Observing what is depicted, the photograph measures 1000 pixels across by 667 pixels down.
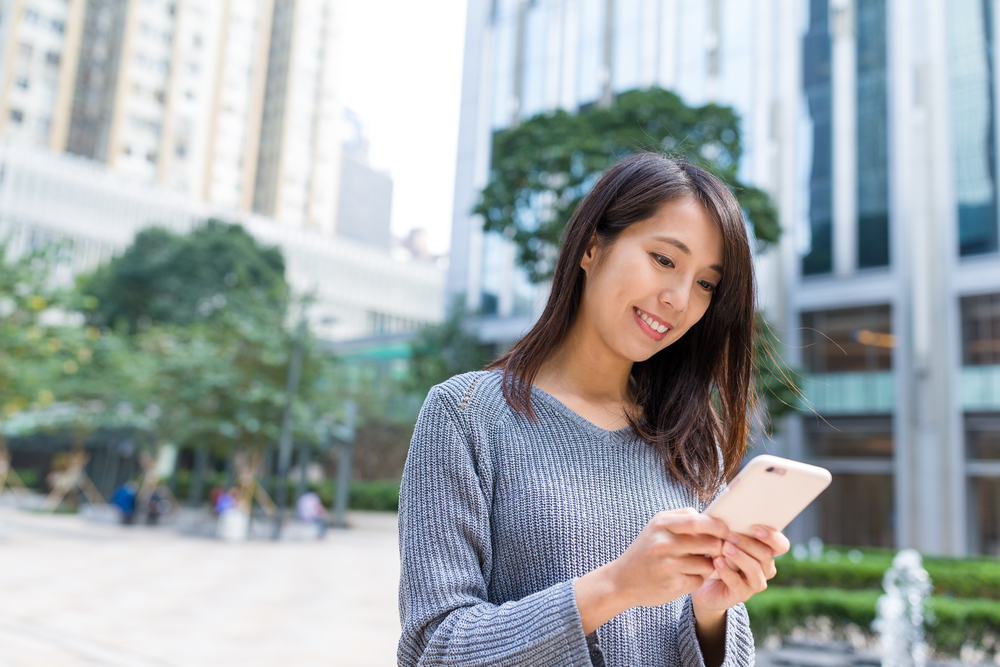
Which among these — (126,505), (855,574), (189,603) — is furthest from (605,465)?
(126,505)

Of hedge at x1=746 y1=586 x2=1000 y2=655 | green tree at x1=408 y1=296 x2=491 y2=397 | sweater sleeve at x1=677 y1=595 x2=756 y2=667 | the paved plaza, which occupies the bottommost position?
the paved plaza

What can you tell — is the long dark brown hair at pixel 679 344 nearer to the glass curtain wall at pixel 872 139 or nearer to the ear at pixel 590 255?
the ear at pixel 590 255

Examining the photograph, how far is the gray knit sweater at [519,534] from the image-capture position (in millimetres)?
1204

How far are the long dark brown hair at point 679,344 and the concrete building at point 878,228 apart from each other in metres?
18.9

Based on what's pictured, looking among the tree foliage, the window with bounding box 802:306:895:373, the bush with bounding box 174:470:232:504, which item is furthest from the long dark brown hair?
the bush with bounding box 174:470:232:504

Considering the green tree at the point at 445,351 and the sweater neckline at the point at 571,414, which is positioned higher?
the green tree at the point at 445,351

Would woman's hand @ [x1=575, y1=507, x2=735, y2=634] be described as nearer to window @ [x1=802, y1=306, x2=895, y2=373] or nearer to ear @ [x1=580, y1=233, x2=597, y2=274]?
ear @ [x1=580, y1=233, x2=597, y2=274]

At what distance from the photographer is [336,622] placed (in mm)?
10070

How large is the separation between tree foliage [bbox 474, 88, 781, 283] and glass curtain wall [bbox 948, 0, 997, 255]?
31.3ft

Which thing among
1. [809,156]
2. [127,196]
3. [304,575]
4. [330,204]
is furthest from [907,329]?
[330,204]

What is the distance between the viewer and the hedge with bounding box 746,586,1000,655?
828cm

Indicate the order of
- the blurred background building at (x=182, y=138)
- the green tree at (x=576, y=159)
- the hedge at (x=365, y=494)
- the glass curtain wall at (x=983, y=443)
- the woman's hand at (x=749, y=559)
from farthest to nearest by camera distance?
1. the blurred background building at (x=182, y=138)
2. the hedge at (x=365, y=494)
3. the glass curtain wall at (x=983, y=443)
4. the green tree at (x=576, y=159)
5. the woman's hand at (x=749, y=559)

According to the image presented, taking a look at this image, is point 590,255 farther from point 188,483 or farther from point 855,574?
point 188,483

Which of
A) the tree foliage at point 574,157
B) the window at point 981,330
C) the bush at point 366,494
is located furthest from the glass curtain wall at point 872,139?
the bush at point 366,494
